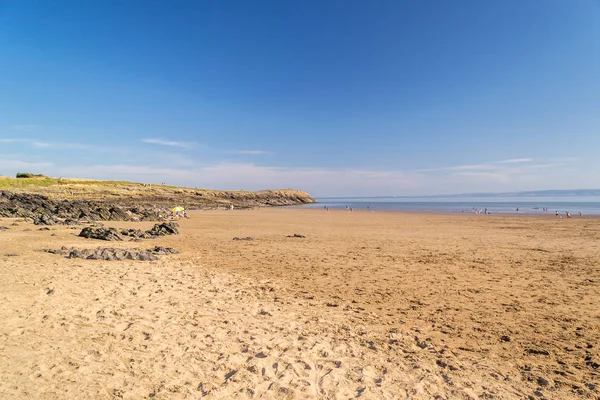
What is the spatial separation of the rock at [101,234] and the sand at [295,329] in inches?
167

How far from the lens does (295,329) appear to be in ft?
21.4

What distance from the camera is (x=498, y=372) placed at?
507cm

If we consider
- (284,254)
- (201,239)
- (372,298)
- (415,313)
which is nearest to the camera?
(415,313)

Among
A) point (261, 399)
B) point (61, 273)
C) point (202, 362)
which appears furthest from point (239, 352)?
point (61, 273)

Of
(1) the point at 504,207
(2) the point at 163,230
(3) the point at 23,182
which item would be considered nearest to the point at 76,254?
(2) the point at 163,230

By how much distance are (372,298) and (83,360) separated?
632 cm

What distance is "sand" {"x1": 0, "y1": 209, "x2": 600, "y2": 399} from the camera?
4.60 metres

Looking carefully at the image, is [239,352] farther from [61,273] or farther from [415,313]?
[61,273]

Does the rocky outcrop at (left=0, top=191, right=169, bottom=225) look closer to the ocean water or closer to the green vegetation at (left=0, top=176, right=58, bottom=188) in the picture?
the green vegetation at (left=0, top=176, right=58, bottom=188)

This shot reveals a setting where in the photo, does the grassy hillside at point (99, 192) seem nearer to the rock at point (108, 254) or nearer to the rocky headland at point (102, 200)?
the rocky headland at point (102, 200)

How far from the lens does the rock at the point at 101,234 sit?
16281 millimetres

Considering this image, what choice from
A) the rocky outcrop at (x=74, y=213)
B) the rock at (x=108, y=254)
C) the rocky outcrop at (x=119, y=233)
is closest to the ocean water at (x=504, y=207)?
the rocky outcrop at (x=74, y=213)

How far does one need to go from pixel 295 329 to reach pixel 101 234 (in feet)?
46.2

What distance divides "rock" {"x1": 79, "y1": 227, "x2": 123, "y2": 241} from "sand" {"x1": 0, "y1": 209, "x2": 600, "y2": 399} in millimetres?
4232
